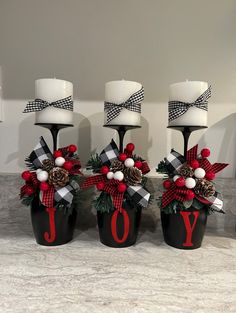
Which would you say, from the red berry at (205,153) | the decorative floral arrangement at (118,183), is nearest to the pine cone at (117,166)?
the decorative floral arrangement at (118,183)

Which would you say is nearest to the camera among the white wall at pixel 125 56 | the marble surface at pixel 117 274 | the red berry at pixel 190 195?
the marble surface at pixel 117 274

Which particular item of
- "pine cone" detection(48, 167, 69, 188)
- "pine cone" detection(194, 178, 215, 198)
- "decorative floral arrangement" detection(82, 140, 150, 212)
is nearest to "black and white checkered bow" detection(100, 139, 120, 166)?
"decorative floral arrangement" detection(82, 140, 150, 212)

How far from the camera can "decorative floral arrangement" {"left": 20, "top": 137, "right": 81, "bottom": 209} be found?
0.60 m

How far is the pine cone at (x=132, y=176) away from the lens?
61 centimetres

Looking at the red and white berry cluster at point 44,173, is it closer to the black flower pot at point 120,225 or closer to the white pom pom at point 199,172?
the black flower pot at point 120,225

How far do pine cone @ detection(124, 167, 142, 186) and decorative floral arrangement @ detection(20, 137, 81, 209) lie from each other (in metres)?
0.13

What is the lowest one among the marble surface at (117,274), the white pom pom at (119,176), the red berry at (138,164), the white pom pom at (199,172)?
the marble surface at (117,274)

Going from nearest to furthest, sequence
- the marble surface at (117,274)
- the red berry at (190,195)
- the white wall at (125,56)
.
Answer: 1. the marble surface at (117,274)
2. the red berry at (190,195)
3. the white wall at (125,56)

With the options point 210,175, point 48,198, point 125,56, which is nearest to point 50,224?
point 48,198

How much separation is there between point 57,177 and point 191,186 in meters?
0.32

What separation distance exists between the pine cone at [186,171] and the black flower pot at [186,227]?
0.28ft

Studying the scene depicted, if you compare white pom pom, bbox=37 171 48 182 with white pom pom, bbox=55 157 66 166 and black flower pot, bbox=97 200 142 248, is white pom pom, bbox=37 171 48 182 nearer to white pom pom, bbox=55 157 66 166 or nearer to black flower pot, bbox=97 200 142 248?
white pom pom, bbox=55 157 66 166

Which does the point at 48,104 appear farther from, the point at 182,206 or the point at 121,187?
the point at 182,206

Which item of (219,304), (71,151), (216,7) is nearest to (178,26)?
(216,7)
